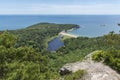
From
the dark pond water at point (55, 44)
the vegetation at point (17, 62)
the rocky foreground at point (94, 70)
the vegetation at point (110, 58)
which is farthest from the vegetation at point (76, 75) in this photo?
the dark pond water at point (55, 44)

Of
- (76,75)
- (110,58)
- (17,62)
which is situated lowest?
(17,62)

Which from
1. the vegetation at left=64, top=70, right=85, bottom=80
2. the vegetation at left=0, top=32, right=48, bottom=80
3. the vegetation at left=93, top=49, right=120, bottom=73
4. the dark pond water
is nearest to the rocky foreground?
the vegetation at left=64, top=70, right=85, bottom=80

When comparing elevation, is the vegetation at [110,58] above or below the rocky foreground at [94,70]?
above

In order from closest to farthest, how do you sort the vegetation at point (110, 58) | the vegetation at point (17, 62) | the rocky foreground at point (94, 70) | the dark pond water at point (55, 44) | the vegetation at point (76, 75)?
the rocky foreground at point (94, 70) < the vegetation at point (76, 75) < the vegetation at point (110, 58) < the vegetation at point (17, 62) < the dark pond water at point (55, 44)

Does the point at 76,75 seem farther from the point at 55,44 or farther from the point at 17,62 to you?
the point at 55,44

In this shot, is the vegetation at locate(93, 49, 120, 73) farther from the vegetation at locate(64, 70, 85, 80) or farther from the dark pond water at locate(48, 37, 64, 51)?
the dark pond water at locate(48, 37, 64, 51)

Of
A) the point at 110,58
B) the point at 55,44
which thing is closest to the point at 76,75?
the point at 110,58

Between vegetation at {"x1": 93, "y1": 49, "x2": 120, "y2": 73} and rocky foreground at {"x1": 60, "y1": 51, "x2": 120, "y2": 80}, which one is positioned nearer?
rocky foreground at {"x1": 60, "y1": 51, "x2": 120, "y2": 80}

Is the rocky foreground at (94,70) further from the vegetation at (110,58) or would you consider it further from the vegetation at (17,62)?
the vegetation at (17,62)
